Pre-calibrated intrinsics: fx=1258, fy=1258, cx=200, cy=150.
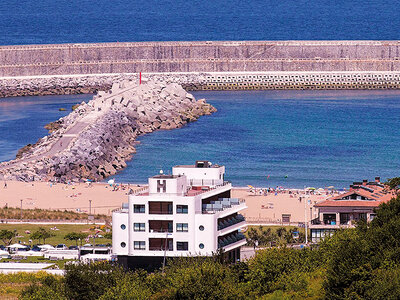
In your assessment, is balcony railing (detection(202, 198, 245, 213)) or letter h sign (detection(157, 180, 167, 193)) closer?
letter h sign (detection(157, 180, 167, 193))

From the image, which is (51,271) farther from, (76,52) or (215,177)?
(76,52)

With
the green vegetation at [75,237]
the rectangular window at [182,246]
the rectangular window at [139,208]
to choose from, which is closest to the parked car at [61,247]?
the green vegetation at [75,237]

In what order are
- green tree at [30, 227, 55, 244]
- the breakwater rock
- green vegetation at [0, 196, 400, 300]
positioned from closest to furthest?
1. green vegetation at [0, 196, 400, 300]
2. green tree at [30, 227, 55, 244]
3. the breakwater rock

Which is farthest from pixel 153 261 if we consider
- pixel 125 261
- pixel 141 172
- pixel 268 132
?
pixel 268 132

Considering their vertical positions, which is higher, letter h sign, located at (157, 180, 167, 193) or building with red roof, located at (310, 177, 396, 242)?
letter h sign, located at (157, 180, 167, 193)

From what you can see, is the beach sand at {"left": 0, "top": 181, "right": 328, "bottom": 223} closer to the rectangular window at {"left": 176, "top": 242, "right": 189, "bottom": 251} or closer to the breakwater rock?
the breakwater rock

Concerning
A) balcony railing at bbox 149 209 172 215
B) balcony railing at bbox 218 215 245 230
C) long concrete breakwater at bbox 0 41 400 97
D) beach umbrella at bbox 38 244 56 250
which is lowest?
beach umbrella at bbox 38 244 56 250

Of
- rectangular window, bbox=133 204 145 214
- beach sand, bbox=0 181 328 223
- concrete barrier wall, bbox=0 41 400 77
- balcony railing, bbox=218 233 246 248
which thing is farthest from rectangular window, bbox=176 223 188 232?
concrete barrier wall, bbox=0 41 400 77
